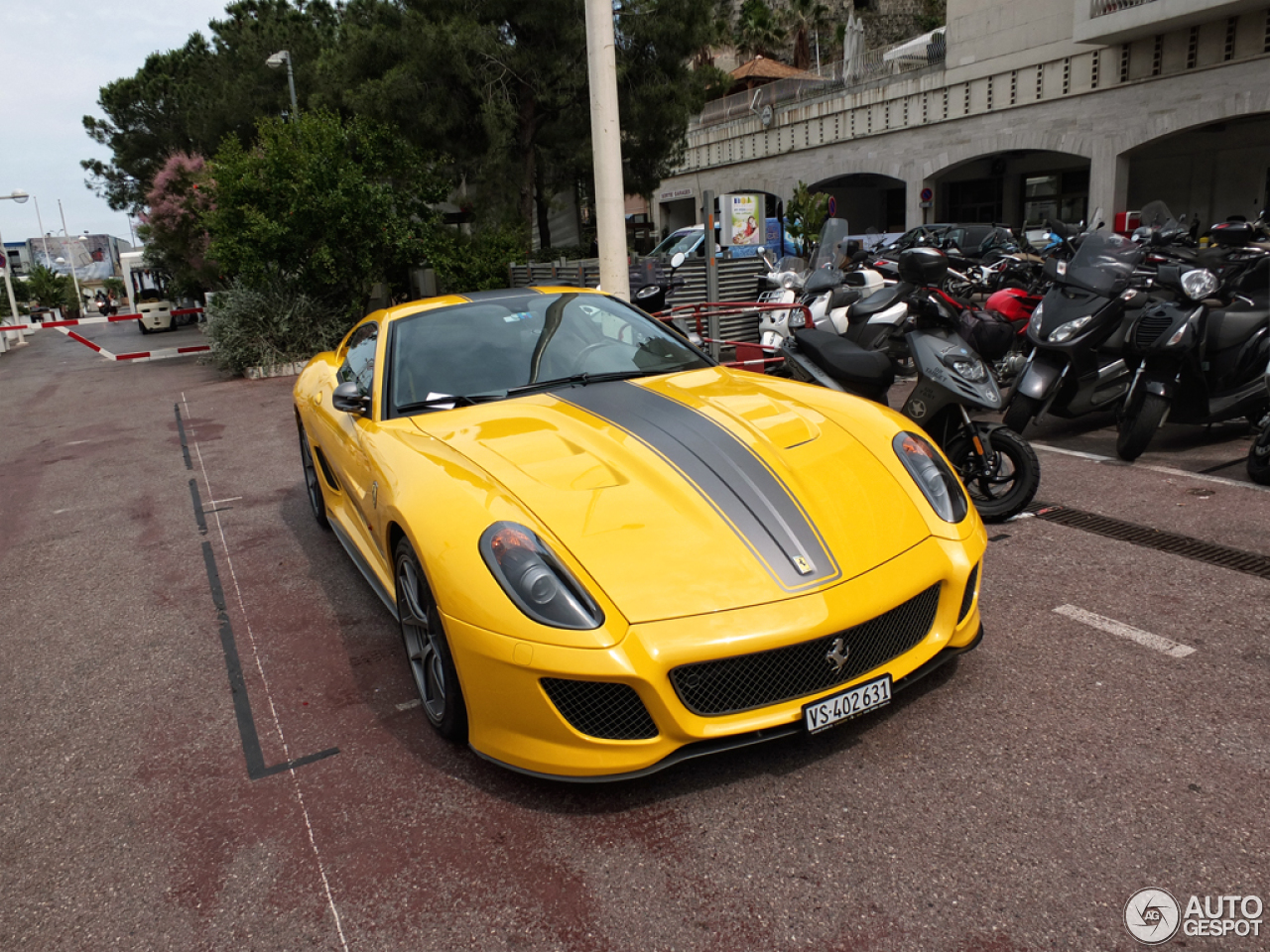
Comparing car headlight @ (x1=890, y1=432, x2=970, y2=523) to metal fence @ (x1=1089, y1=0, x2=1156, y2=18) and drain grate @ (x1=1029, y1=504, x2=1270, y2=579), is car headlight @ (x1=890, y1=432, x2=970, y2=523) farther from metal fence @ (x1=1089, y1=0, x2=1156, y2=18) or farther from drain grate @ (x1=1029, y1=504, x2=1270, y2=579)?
metal fence @ (x1=1089, y1=0, x2=1156, y2=18)

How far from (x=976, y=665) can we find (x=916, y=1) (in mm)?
69488

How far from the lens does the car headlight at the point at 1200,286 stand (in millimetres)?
6129

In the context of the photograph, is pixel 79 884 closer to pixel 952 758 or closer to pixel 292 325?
pixel 952 758

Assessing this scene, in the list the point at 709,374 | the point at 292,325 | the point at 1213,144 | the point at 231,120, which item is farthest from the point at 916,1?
the point at 709,374

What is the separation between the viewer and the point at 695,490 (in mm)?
3074

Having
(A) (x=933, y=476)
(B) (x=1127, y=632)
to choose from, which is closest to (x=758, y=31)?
(B) (x=1127, y=632)

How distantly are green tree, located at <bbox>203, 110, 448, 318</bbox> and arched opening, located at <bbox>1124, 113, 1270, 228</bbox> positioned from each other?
23.3m

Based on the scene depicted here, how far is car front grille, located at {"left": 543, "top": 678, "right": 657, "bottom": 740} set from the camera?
2555 millimetres

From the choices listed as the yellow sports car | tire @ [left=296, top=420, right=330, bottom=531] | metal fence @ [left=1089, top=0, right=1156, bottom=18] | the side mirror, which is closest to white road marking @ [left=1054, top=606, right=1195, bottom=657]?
the yellow sports car

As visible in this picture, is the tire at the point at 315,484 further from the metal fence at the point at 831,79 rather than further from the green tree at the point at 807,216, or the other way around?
the metal fence at the point at 831,79

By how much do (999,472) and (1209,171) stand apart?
32.8m

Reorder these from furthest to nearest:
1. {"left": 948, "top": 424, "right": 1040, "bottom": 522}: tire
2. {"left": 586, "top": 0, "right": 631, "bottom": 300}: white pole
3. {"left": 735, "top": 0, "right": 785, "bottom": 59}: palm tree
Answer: {"left": 735, "top": 0, "right": 785, "bottom": 59}: palm tree → {"left": 586, "top": 0, "right": 631, "bottom": 300}: white pole → {"left": 948, "top": 424, "right": 1040, "bottom": 522}: tire

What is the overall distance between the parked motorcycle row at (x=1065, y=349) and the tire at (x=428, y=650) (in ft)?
9.69

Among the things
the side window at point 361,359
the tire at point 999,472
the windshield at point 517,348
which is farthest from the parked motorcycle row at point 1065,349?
the side window at point 361,359
